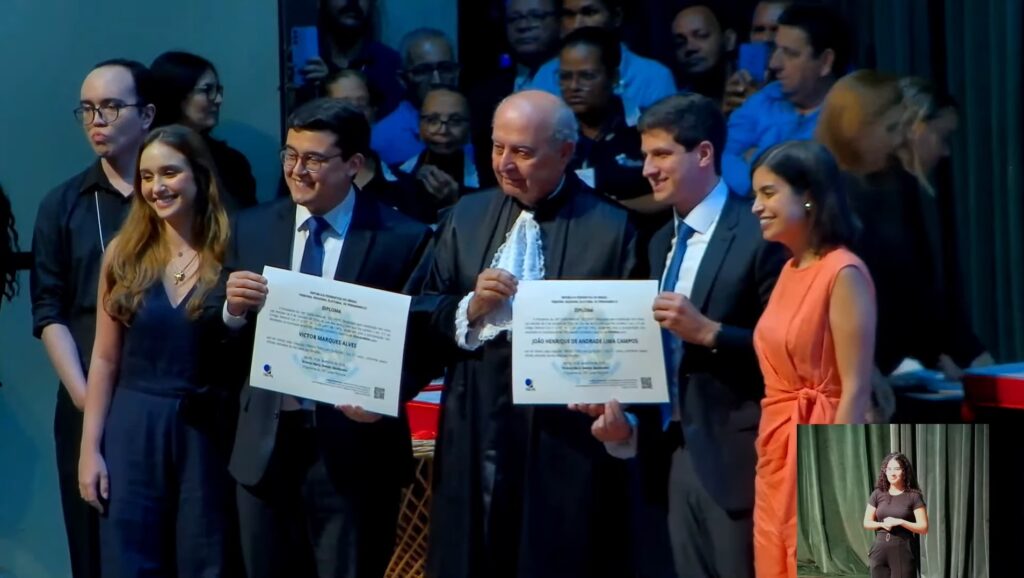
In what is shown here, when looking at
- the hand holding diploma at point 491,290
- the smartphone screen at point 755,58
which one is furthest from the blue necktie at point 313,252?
the smartphone screen at point 755,58

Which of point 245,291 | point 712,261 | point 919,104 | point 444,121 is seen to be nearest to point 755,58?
point 919,104

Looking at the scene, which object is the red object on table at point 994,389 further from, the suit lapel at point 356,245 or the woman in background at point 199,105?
the woman in background at point 199,105

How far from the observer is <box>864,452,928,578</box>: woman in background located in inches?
154

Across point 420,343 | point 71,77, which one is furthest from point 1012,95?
point 71,77

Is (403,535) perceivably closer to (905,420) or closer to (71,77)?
(905,420)

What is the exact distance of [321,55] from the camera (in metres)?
4.73

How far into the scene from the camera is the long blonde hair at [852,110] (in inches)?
161

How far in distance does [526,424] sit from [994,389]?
51.6 inches

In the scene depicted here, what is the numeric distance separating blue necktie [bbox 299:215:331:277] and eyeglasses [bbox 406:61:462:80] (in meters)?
0.83

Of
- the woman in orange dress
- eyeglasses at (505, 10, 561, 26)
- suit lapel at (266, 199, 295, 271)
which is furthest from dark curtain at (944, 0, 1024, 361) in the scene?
suit lapel at (266, 199, 295, 271)

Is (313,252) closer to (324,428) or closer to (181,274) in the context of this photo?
(181,274)

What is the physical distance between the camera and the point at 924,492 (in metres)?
3.96

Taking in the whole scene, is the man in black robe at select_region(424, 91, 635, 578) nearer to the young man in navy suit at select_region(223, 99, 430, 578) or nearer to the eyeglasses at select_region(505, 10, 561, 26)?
the young man in navy suit at select_region(223, 99, 430, 578)

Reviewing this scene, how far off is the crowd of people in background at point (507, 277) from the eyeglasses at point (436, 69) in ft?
0.04
